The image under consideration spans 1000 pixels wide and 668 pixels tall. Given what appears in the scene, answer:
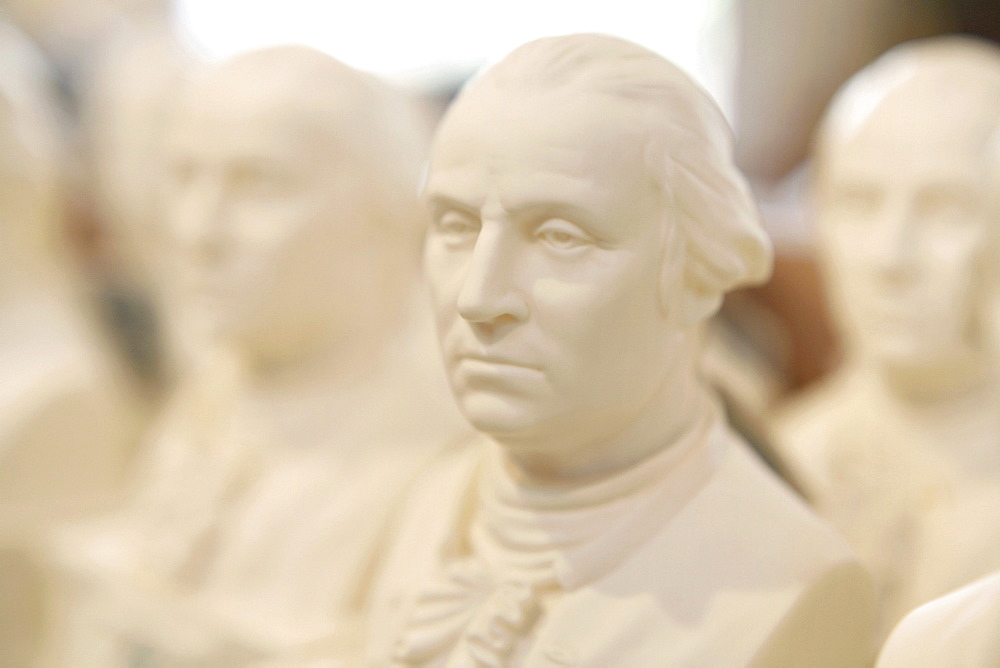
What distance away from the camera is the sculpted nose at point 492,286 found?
4.15 feet

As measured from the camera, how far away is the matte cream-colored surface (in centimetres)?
112

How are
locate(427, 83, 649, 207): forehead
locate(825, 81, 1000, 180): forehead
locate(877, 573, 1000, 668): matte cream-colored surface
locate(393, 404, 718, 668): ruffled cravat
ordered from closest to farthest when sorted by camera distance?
locate(877, 573, 1000, 668): matte cream-colored surface → locate(427, 83, 649, 207): forehead → locate(393, 404, 718, 668): ruffled cravat → locate(825, 81, 1000, 180): forehead

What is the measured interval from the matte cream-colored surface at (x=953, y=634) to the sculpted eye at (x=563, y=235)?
0.57 m

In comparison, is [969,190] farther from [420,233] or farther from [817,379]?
[817,379]

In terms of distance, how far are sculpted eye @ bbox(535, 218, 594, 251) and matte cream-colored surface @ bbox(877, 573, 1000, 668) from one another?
568 mm

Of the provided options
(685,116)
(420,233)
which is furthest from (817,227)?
(685,116)

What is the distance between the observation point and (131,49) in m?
3.77

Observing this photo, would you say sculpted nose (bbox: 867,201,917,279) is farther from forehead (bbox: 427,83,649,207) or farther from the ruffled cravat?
forehead (bbox: 427,83,649,207)

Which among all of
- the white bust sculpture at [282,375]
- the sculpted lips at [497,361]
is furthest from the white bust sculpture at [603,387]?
the white bust sculpture at [282,375]

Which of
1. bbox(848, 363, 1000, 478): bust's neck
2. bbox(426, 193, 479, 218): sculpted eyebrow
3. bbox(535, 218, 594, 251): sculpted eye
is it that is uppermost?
bbox(426, 193, 479, 218): sculpted eyebrow

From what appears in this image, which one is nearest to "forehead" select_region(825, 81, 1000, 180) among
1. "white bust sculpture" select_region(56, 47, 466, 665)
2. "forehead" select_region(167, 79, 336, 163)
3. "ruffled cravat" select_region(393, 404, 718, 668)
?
"ruffled cravat" select_region(393, 404, 718, 668)

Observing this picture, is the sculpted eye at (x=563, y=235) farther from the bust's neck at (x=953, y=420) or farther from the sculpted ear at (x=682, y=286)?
the bust's neck at (x=953, y=420)

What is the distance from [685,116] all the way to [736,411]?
0.62 metres

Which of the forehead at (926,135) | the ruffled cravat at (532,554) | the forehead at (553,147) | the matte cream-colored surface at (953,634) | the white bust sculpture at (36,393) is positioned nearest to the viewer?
the matte cream-colored surface at (953,634)
